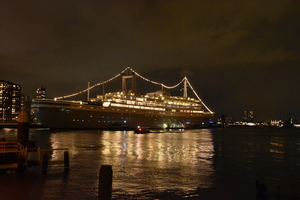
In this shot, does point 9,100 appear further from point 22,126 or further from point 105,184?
point 105,184

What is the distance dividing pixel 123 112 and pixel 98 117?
8026 mm

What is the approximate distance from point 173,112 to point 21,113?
7526 cm

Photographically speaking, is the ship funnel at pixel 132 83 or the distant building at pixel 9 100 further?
the distant building at pixel 9 100

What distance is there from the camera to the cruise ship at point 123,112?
63.3 meters

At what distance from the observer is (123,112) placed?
243ft

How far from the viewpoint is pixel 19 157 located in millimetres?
13141

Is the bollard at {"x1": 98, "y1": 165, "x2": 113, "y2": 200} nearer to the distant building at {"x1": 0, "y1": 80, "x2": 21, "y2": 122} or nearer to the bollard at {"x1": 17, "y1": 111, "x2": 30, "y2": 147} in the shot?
the bollard at {"x1": 17, "y1": 111, "x2": 30, "y2": 147}

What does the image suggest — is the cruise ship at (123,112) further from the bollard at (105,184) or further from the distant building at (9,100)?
the distant building at (9,100)

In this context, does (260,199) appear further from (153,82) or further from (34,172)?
(153,82)

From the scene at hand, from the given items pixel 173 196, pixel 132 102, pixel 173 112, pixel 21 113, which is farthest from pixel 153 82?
pixel 173 196

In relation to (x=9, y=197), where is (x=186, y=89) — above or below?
above

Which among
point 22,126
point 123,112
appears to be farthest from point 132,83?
point 22,126

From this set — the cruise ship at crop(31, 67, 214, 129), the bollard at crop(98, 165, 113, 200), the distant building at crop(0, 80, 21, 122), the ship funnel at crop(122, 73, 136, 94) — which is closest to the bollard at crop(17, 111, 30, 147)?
the bollard at crop(98, 165, 113, 200)

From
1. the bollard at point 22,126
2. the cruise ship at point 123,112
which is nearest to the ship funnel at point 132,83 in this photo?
the cruise ship at point 123,112
